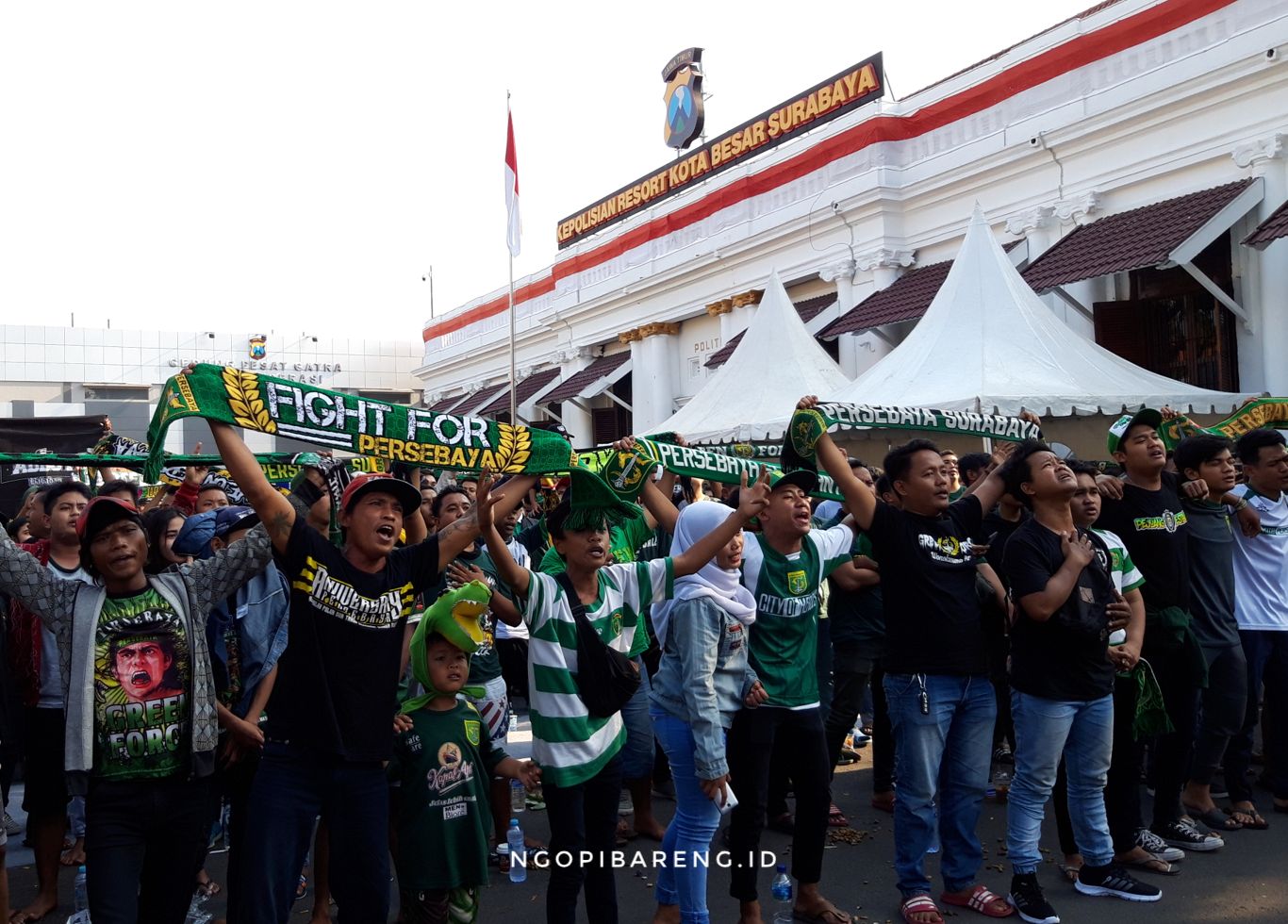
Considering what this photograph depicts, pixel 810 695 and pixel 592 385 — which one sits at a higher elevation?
pixel 592 385

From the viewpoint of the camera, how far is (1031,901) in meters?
4.35

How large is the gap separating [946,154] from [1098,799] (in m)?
14.9

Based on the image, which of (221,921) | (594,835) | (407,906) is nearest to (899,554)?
(594,835)

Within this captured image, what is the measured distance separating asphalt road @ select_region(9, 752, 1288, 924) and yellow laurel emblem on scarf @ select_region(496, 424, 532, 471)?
1.98m

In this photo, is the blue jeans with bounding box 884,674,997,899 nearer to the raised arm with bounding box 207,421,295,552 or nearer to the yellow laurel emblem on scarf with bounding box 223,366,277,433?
the raised arm with bounding box 207,421,295,552

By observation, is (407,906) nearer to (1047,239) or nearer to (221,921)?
(221,921)

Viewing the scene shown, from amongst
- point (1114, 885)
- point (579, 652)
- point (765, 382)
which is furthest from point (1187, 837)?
point (765, 382)

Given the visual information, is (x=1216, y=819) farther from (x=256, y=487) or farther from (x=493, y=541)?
(x=256, y=487)

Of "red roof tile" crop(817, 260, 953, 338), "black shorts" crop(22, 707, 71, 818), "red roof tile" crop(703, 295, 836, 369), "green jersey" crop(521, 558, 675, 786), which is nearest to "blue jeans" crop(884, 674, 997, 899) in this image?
"green jersey" crop(521, 558, 675, 786)

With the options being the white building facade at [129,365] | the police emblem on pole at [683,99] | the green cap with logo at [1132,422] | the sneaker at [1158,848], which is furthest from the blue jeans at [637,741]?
the white building facade at [129,365]

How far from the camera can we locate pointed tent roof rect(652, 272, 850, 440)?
43.4 feet

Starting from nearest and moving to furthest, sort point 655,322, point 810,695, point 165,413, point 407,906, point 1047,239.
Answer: point 165,413 → point 407,906 → point 810,695 → point 1047,239 → point 655,322

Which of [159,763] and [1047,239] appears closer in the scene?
Answer: [159,763]

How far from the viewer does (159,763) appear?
3.46 m
